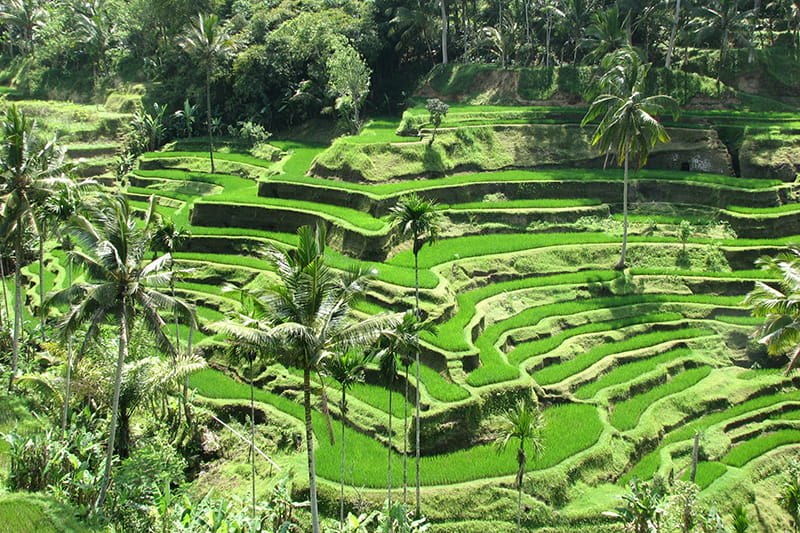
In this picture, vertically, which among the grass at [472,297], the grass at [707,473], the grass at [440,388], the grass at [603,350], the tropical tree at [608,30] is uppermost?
the tropical tree at [608,30]

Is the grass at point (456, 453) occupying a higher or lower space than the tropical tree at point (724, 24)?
lower

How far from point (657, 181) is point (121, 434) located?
32.6 meters

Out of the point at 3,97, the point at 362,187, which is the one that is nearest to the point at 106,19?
the point at 3,97

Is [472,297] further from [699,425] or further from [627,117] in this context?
[627,117]

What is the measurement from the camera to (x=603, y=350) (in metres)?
30.2

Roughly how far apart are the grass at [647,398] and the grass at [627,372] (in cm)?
79

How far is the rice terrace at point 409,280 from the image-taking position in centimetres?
1966

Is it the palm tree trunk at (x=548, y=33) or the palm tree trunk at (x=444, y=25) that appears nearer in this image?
the palm tree trunk at (x=444, y=25)

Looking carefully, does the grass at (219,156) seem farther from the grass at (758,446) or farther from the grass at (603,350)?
the grass at (758,446)

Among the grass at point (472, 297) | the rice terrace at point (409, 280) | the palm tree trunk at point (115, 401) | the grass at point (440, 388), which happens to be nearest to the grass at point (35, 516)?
the rice terrace at point (409, 280)

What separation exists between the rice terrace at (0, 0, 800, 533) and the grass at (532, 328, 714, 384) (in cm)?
14

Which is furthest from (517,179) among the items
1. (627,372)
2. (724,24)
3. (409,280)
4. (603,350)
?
(724,24)

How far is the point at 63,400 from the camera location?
24.2 m

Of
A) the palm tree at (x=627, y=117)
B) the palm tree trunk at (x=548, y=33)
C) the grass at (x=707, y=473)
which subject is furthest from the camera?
the palm tree trunk at (x=548, y=33)
